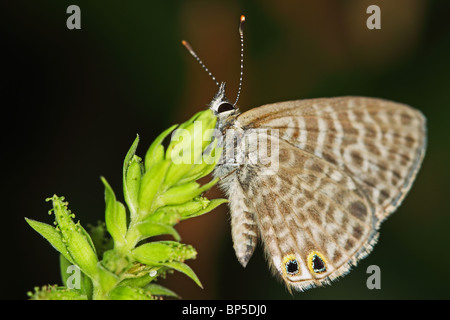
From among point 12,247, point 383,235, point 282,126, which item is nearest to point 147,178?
point 282,126

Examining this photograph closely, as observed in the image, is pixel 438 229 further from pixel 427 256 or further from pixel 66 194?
pixel 66 194

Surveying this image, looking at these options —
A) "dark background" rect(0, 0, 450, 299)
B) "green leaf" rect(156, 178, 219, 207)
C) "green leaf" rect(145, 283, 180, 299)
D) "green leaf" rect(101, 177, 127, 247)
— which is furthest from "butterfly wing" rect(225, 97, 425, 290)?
"dark background" rect(0, 0, 450, 299)

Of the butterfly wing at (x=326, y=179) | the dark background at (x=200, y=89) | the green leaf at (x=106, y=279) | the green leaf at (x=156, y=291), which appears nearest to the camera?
the green leaf at (x=106, y=279)

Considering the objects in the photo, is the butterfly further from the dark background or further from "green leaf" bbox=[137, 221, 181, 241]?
the dark background

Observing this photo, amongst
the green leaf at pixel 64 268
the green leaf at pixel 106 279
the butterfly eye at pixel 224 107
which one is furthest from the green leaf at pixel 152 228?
the butterfly eye at pixel 224 107

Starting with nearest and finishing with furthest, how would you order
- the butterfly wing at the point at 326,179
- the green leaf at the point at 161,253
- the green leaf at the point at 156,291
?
the green leaf at the point at 161,253 → the green leaf at the point at 156,291 → the butterfly wing at the point at 326,179

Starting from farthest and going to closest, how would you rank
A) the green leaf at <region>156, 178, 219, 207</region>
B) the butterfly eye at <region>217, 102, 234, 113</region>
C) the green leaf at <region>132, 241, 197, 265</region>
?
the butterfly eye at <region>217, 102, 234, 113</region>
the green leaf at <region>156, 178, 219, 207</region>
the green leaf at <region>132, 241, 197, 265</region>

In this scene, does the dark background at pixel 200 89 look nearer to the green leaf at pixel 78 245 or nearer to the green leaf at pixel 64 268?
the green leaf at pixel 64 268
